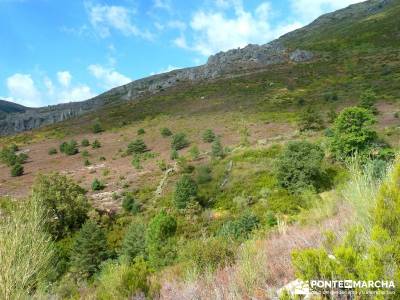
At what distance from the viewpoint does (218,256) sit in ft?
30.5

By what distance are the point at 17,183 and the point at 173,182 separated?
19927mm

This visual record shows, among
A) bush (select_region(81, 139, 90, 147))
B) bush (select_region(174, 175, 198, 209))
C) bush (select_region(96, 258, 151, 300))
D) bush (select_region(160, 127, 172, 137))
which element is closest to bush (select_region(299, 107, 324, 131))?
bush (select_region(174, 175, 198, 209))

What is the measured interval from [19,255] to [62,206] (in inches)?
865

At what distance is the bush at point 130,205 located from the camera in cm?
2956

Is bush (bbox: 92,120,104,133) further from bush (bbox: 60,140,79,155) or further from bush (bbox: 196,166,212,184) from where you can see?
bush (bbox: 196,166,212,184)

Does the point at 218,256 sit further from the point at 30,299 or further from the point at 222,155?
the point at 222,155

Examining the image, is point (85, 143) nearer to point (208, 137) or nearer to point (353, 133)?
point (208, 137)

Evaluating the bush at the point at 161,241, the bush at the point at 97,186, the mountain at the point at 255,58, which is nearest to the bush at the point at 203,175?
the bush at the point at 97,186

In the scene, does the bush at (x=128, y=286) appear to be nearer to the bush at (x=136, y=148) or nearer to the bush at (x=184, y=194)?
the bush at (x=184, y=194)

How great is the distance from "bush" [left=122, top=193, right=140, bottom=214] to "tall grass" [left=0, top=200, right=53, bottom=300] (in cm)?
2136

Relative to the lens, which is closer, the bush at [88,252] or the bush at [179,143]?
the bush at [88,252]

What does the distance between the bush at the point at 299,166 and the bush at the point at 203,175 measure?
645 centimetres

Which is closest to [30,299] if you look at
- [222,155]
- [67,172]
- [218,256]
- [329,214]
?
[218,256]

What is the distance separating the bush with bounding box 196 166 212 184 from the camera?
31641mm
